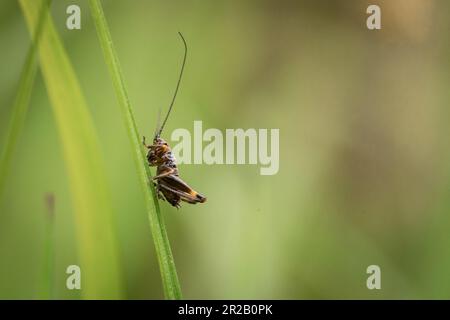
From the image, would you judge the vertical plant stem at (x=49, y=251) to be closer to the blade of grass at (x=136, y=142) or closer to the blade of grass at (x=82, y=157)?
the blade of grass at (x=82, y=157)

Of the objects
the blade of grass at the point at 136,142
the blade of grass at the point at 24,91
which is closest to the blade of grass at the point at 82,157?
the blade of grass at the point at 24,91

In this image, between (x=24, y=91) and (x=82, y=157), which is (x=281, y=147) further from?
(x=24, y=91)

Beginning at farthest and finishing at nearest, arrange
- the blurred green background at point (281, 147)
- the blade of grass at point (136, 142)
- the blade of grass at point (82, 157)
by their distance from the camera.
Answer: the blurred green background at point (281, 147) → the blade of grass at point (82, 157) → the blade of grass at point (136, 142)

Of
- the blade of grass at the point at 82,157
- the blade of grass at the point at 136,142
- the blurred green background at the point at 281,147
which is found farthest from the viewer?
the blurred green background at the point at 281,147

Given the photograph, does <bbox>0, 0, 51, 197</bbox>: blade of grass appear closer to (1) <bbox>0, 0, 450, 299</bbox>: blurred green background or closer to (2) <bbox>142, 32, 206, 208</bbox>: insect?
(1) <bbox>0, 0, 450, 299</bbox>: blurred green background
